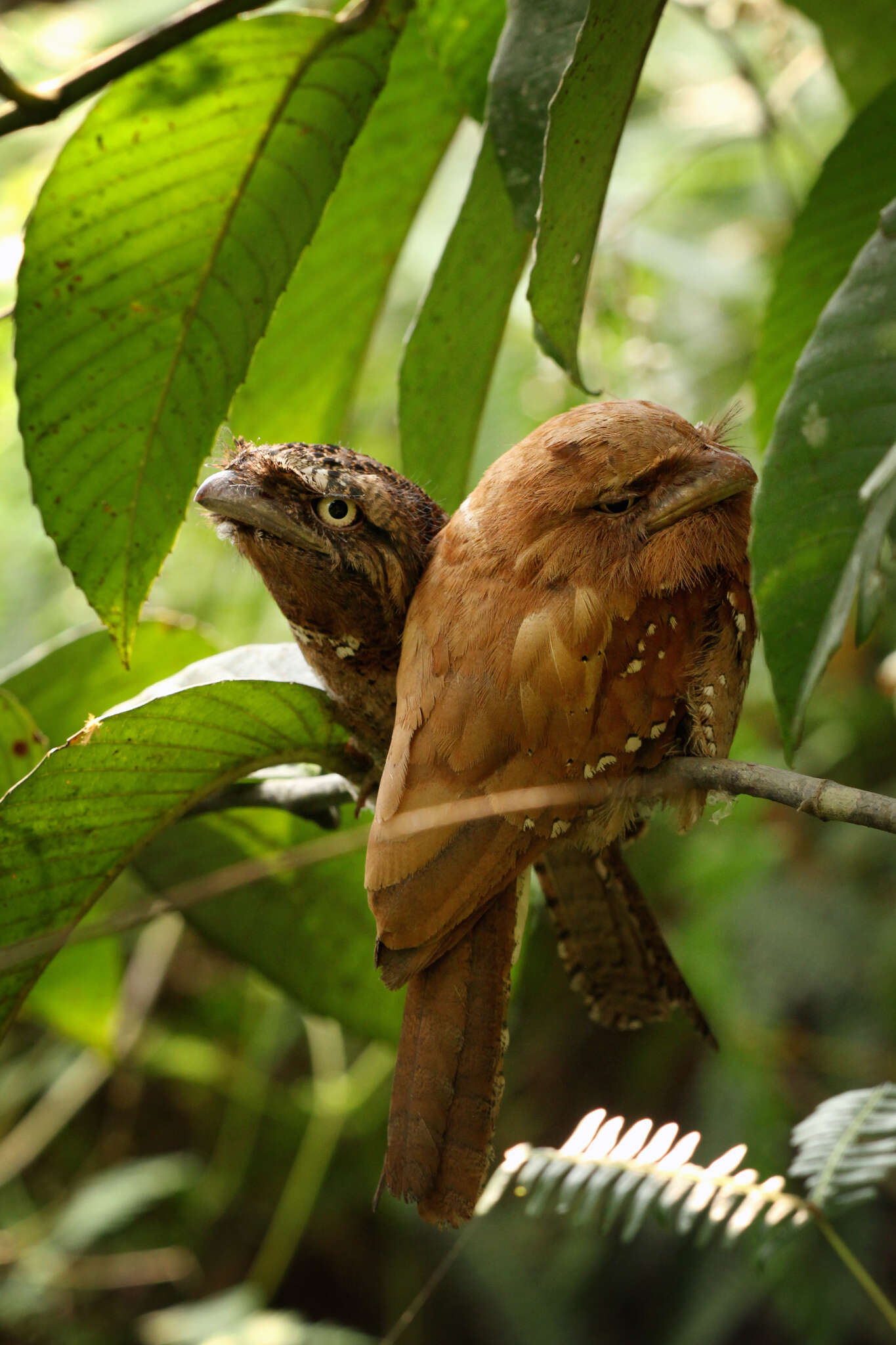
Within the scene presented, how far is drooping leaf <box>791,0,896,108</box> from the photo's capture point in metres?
1.56

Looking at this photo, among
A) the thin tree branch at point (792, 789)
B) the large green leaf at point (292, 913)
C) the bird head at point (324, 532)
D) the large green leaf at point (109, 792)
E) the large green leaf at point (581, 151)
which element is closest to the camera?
the thin tree branch at point (792, 789)

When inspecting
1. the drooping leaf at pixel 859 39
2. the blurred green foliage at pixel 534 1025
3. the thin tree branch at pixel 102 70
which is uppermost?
the thin tree branch at pixel 102 70

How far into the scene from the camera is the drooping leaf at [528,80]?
1.12m

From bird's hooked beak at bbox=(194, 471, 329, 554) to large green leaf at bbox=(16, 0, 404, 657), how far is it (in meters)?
0.10

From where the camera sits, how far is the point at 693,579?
1.14 metres

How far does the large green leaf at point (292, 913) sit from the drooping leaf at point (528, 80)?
0.96 metres

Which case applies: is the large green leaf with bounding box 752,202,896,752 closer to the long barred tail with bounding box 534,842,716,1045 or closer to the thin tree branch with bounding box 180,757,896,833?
the thin tree branch with bounding box 180,757,896,833

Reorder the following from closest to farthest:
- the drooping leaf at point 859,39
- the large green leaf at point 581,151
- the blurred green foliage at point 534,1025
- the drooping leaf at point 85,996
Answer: the large green leaf at point 581,151 < the drooping leaf at point 859,39 < the drooping leaf at point 85,996 < the blurred green foliage at point 534,1025

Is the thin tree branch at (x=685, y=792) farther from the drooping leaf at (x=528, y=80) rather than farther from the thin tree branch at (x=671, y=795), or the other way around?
the drooping leaf at (x=528, y=80)

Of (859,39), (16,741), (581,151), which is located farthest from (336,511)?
(859,39)

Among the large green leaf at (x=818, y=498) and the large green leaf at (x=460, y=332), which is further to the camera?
the large green leaf at (x=460, y=332)

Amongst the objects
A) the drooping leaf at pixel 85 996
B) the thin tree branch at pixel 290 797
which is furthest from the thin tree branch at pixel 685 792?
the drooping leaf at pixel 85 996

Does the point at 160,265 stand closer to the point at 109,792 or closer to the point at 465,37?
the point at 465,37

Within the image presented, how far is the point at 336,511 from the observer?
1225 millimetres
